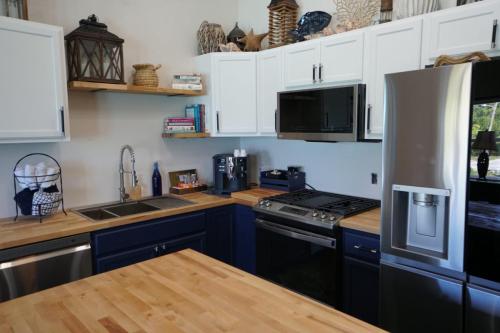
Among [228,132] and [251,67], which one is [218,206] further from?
[251,67]

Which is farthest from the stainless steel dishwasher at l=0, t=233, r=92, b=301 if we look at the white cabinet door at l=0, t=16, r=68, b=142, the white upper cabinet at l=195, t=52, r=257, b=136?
the white upper cabinet at l=195, t=52, r=257, b=136

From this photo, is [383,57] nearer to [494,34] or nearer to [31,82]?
[494,34]

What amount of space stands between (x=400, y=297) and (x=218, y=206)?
1612 millimetres

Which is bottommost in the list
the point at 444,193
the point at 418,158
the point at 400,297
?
the point at 400,297

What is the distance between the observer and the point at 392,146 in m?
1.82

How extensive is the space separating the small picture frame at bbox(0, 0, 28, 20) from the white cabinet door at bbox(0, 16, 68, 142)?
176 millimetres

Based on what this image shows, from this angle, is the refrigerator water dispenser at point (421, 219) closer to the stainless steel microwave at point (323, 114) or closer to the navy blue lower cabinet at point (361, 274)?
the navy blue lower cabinet at point (361, 274)

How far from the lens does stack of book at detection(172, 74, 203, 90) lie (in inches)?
124

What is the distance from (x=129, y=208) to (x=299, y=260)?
144cm

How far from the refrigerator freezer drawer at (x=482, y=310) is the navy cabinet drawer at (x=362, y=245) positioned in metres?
0.58

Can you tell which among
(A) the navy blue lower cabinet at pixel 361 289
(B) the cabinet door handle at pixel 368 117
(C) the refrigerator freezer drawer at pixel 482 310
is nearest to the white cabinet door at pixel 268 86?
(B) the cabinet door handle at pixel 368 117

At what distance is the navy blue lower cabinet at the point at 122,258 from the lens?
2.40 metres

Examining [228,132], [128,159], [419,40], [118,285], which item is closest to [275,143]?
[228,132]

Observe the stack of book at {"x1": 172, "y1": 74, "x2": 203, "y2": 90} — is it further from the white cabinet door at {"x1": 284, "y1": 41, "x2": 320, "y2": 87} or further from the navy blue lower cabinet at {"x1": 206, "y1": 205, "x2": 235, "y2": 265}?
the navy blue lower cabinet at {"x1": 206, "y1": 205, "x2": 235, "y2": 265}
